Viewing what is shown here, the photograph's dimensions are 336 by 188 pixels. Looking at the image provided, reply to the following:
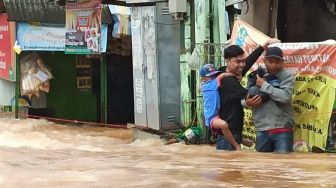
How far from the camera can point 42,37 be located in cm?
1524

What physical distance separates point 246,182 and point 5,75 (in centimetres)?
1134

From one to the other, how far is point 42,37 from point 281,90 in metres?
9.89

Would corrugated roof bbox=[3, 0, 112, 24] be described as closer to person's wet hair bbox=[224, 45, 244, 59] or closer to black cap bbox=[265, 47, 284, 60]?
person's wet hair bbox=[224, 45, 244, 59]

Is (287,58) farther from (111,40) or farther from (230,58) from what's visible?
(111,40)

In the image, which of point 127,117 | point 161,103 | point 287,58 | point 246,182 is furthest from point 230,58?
point 127,117

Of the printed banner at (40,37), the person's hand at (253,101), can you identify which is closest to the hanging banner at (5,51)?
the printed banner at (40,37)

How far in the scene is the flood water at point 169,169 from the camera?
18.3ft

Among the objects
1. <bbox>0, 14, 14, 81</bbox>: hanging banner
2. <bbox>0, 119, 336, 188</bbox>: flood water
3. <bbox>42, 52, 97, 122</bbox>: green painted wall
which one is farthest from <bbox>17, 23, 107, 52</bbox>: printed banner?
<bbox>0, 119, 336, 188</bbox>: flood water

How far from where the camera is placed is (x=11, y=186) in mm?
5672

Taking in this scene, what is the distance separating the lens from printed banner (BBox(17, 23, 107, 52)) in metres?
15.1

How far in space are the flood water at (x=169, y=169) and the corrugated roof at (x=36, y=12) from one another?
6542 millimetres

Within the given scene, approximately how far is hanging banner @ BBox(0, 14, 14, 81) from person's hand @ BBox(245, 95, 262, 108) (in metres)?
10.1

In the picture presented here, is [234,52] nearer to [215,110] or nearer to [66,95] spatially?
[215,110]

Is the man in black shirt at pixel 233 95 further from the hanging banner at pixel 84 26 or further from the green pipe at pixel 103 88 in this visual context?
the green pipe at pixel 103 88
